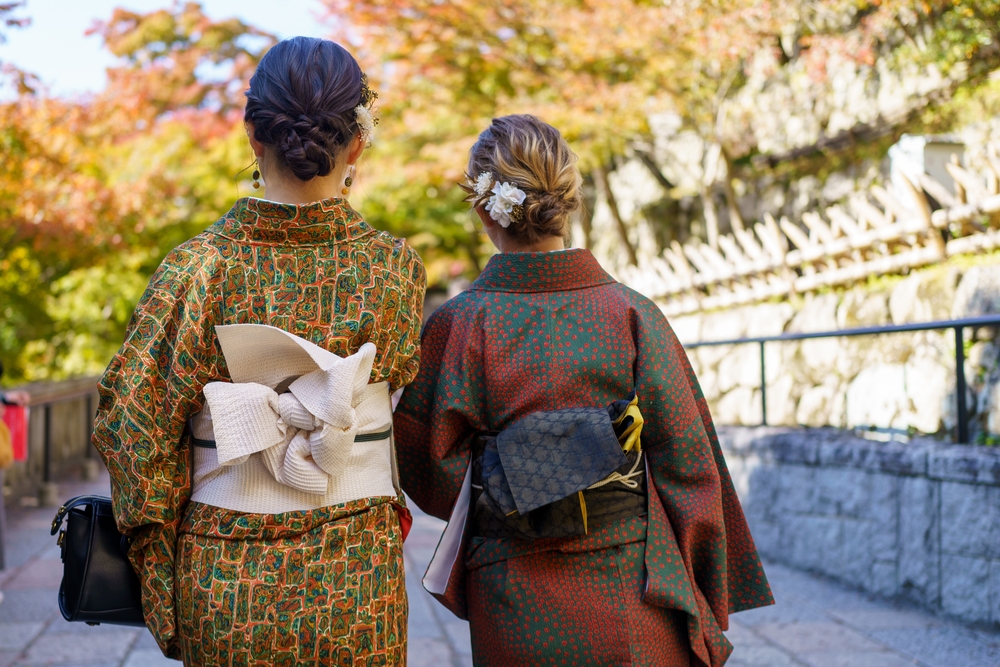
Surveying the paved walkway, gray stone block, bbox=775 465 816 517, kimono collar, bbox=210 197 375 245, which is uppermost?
kimono collar, bbox=210 197 375 245

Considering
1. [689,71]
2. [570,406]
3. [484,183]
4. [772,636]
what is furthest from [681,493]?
[689,71]

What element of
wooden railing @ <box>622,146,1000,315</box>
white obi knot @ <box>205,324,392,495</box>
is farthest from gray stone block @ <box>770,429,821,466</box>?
white obi knot @ <box>205,324,392,495</box>

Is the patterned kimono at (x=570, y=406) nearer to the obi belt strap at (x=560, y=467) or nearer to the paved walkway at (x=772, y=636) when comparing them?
the obi belt strap at (x=560, y=467)

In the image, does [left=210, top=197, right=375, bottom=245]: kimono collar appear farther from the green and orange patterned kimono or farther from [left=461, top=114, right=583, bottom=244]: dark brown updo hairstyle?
[left=461, top=114, right=583, bottom=244]: dark brown updo hairstyle

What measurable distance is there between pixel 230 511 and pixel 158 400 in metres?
0.24

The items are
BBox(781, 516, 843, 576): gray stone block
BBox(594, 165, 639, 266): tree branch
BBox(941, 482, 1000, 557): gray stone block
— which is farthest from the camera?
BBox(594, 165, 639, 266): tree branch

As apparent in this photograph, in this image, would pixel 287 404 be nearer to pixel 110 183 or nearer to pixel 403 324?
pixel 403 324

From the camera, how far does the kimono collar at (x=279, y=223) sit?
171cm

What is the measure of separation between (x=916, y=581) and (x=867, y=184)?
638cm

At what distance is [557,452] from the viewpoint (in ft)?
6.06

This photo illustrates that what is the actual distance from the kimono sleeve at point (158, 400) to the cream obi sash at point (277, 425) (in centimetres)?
5

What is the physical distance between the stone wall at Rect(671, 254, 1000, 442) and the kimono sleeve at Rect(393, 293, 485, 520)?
9.69ft

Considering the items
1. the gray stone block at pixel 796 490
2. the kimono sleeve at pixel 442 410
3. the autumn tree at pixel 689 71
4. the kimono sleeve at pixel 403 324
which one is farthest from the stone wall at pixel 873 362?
the kimono sleeve at pixel 403 324

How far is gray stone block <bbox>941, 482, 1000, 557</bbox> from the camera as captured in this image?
3.51 metres
